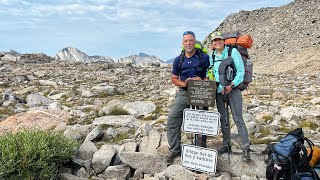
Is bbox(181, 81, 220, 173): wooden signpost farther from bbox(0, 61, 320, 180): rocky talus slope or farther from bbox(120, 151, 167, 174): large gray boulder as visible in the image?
bbox(120, 151, 167, 174): large gray boulder

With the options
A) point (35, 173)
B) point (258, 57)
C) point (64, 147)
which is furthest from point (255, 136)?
point (258, 57)

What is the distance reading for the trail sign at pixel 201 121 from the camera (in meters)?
9.06

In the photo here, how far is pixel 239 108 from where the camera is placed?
29.6 ft

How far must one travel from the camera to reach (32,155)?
8750 mm

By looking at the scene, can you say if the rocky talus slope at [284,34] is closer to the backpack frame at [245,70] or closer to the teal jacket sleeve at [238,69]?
the backpack frame at [245,70]

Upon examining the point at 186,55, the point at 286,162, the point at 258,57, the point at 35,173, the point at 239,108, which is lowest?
the point at 35,173

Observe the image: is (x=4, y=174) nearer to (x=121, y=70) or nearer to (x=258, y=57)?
(x=121, y=70)

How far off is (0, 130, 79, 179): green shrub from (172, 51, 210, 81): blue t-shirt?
3.39 metres

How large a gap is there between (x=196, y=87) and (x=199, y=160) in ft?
5.62

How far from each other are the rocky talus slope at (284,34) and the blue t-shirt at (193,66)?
1365 inches

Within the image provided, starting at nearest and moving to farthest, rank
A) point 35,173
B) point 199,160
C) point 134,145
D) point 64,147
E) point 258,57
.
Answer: point 35,173 < point 199,160 < point 64,147 < point 134,145 < point 258,57

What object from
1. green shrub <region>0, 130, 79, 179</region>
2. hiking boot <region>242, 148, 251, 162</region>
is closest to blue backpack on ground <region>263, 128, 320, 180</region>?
hiking boot <region>242, 148, 251, 162</region>

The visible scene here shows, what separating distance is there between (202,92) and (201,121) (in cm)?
74

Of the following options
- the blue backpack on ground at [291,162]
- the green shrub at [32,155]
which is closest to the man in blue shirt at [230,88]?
the blue backpack on ground at [291,162]
